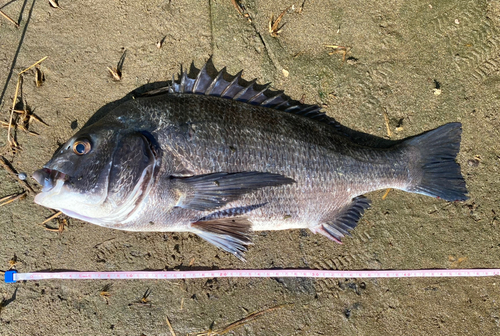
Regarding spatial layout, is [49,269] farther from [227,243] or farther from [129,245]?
[227,243]

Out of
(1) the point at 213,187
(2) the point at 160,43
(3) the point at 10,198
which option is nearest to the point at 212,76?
(2) the point at 160,43

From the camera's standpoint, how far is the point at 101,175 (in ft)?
7.62

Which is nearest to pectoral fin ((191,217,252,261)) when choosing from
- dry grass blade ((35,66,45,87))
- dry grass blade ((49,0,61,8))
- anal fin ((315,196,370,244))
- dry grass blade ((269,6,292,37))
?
anal fin ((315,196,370,244))

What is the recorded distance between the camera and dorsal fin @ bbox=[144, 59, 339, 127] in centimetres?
277

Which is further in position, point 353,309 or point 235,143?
point 353,309

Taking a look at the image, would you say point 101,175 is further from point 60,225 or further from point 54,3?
point 54,3

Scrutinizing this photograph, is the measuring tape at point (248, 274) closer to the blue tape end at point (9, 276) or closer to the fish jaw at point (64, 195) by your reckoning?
the blue tape end at point (9, 276)

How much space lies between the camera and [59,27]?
302 centimetres

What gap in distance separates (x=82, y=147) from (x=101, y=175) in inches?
11.4

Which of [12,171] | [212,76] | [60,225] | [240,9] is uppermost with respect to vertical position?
[240,9]

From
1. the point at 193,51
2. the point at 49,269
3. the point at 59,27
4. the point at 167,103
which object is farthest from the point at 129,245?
the point at 59,27

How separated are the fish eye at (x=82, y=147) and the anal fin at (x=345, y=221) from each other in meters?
2.13

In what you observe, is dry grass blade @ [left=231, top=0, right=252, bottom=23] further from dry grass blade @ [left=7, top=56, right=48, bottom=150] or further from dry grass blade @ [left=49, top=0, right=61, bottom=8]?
dry grass blade @ [left=7, top=56, right=48, bottom=150]

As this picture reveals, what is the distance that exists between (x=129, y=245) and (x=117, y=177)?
975 millimetres
